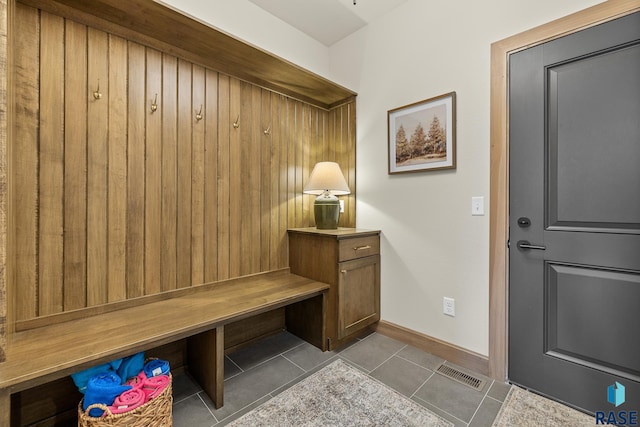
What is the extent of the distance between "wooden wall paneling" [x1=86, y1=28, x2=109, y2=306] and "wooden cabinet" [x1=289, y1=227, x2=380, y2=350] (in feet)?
4.50

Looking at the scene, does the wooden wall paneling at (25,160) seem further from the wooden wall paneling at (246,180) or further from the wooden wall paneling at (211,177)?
the wooden wall paneling at (246,180)

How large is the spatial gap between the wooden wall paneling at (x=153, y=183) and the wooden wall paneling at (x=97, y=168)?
0.69 feet

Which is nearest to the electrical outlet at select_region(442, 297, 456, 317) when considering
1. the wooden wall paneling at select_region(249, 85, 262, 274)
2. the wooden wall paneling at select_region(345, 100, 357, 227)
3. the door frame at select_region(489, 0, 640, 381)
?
the door frame at select_region(489, 0, 640, 381)

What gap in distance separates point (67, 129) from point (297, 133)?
5.38ft

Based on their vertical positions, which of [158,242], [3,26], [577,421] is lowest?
[577,421]

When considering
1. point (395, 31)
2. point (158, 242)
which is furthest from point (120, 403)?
point (395, 31)

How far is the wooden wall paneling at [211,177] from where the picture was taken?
2045mm

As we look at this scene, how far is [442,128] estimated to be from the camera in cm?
208

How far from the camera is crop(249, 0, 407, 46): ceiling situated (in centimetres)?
232

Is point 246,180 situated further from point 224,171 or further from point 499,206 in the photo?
point 499,206

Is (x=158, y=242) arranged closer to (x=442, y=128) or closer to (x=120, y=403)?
(x=120, y=403)

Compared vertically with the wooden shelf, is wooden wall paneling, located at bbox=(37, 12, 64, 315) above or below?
below

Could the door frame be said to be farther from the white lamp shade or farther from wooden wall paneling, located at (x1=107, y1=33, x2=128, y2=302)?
wooden wall paneling, located at (x1=107, y1=33, x2=128, y2=302)

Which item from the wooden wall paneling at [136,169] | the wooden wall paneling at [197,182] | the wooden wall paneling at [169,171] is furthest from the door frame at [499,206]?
the wooden wall paneling at [136,169]
